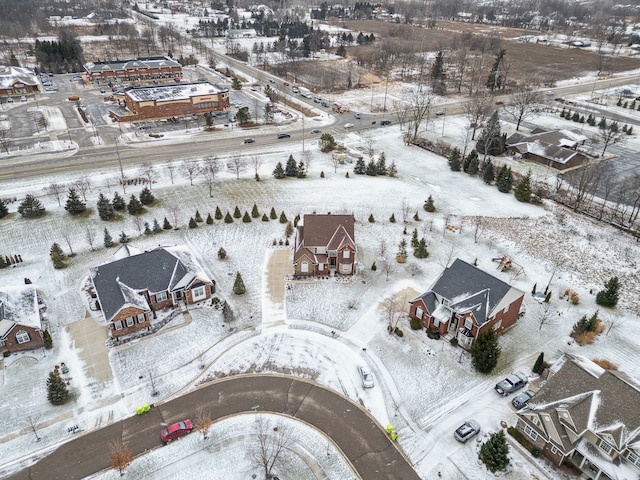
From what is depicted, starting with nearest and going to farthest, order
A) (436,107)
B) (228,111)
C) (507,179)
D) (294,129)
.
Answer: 1. (507,179)
2. (294,129)
3. (228,111)
4. (436,107)

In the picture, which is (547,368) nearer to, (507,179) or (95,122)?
(507,179)

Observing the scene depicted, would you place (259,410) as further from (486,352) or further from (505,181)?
(505,181)

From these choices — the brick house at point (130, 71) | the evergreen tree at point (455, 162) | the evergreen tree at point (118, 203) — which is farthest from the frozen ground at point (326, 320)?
the brick house at point (130, 71)

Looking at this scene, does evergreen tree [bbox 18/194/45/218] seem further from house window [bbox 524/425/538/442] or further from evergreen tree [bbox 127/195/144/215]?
house window [bbox 524/425/538/442]

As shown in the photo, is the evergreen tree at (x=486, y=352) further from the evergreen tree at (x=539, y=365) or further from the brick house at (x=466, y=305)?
the evergreen tree at (x=539, y=365)

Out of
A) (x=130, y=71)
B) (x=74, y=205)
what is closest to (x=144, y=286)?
(x=74, y=205)

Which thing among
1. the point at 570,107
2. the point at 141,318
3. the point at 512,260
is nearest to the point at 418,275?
the point at 512,260
